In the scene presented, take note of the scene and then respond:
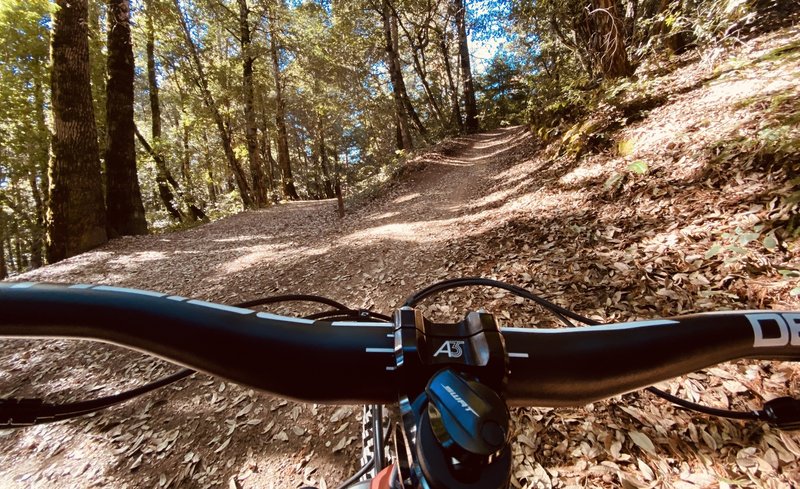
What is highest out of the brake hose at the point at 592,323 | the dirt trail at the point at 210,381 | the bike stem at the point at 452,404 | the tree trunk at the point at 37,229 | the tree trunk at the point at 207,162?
the tree trunk at the point at 207,162

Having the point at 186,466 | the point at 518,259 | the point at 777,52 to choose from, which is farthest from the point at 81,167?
the point at 777,52

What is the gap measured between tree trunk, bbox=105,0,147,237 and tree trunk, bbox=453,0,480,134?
14410 millimetres

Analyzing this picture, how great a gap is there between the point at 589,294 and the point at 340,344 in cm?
317

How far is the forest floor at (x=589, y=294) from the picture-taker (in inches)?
79.4

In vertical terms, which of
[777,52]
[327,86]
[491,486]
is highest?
[327,86]

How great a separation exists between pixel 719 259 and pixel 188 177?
1110 inches

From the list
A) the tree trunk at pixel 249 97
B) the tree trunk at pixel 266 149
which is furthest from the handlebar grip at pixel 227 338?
the tree trunk at pixel 266 149

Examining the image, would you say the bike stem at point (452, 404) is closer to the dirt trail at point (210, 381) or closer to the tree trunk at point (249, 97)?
the dirt trail at point (210, 381)

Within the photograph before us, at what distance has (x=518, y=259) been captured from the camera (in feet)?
13.6

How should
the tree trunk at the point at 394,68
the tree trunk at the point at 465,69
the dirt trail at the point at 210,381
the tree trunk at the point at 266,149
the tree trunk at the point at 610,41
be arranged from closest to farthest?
1. the dirt trail at the point at 210,381
2. the tree trunk at the point at 610,41
3. the tree trunk at the point at 394,68
4. the tree trunk at the point at 465,69
5. the tree trunk at the point at 266,149

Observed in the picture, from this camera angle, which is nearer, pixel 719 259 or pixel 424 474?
pixel 424 474

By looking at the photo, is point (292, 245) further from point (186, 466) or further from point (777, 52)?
point (777, 52)

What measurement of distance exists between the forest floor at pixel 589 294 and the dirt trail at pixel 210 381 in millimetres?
18

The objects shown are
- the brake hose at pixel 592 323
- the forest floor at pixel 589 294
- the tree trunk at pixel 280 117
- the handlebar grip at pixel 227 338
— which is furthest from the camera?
the tree trunk at pixel 280 117
